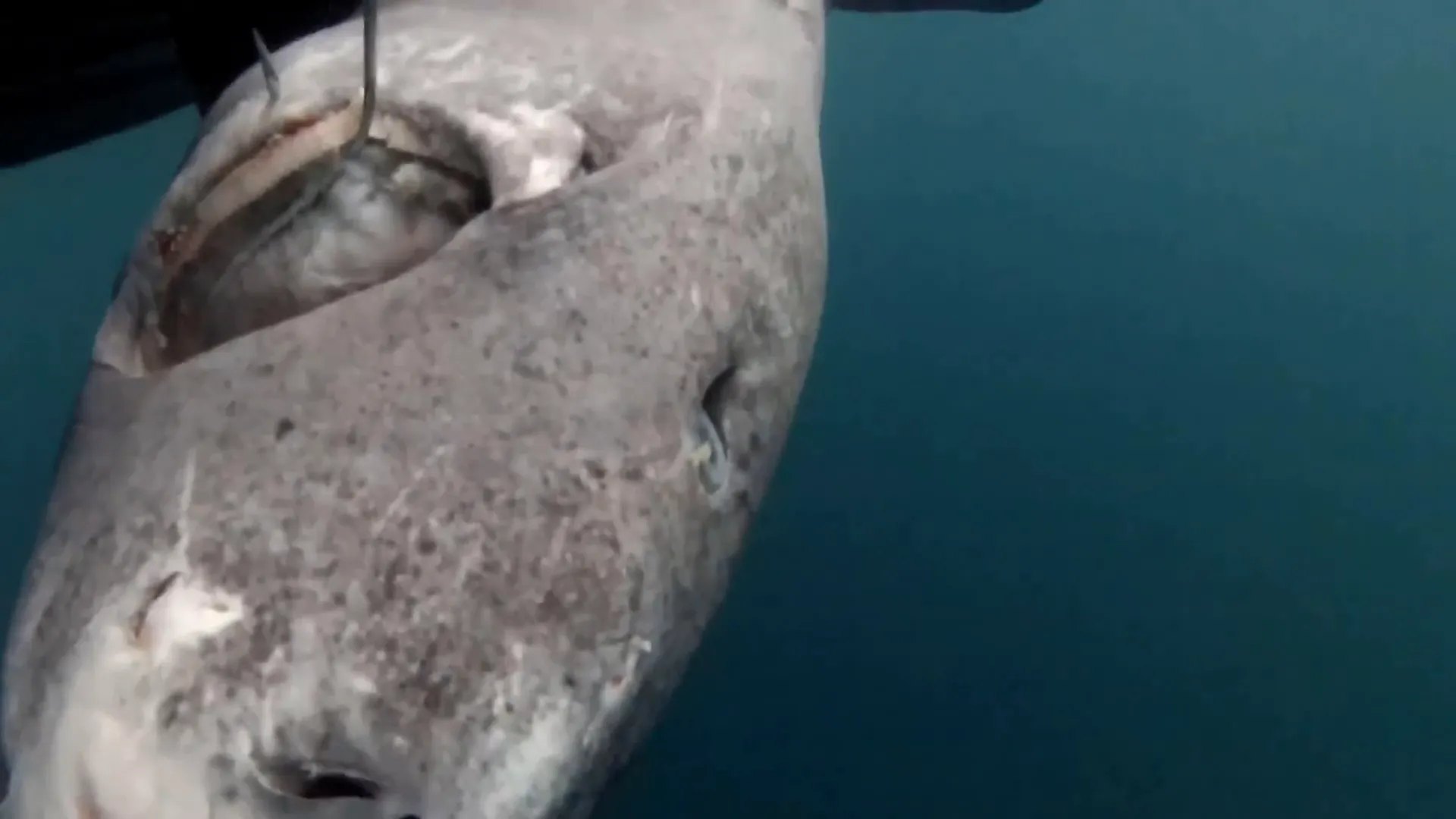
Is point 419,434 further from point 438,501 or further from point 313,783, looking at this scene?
point 313,783

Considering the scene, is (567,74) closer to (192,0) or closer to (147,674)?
(147,674)

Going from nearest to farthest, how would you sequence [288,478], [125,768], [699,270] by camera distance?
[125,768]
[288,478]
[699,270]

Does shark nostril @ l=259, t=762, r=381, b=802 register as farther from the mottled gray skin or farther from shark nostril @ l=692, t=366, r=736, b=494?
shark nostril @ l=692, t=366, r=736, b=494

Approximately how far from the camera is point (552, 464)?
91cm

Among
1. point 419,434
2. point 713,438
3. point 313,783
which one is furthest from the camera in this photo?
point 713,438

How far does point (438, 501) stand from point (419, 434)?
5 centimetres

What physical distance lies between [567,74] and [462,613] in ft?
1.78

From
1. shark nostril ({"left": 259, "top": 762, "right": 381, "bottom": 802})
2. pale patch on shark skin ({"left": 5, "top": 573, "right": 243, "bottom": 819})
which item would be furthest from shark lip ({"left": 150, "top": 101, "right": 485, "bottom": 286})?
shark nostril ({"left": 259, "top": 762, "right": 381, "bottom": 802})

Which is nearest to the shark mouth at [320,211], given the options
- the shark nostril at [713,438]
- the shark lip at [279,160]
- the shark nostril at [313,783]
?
the shark lip at [279,160]

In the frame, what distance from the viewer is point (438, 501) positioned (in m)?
0.87

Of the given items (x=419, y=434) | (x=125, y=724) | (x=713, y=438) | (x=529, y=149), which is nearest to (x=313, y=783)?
(x=125, y=724)

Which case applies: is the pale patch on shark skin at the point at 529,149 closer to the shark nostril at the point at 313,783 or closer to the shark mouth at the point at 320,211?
the shark mouth at the point at 320,211

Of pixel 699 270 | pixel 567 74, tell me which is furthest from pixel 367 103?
pixel 699 270

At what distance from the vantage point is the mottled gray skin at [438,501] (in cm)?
79
